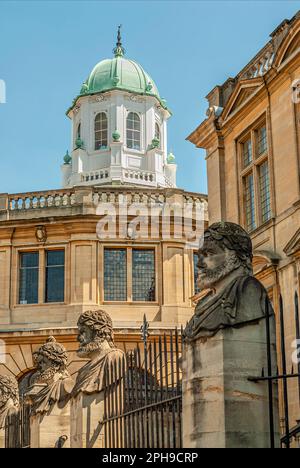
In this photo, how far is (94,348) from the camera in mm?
10266

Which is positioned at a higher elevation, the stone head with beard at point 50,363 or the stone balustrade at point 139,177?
the stone balustrade at point 139,177

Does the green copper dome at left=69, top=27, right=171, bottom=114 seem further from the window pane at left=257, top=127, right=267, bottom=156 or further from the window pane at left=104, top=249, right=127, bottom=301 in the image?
the window pane at left=257, top=127, right=267, bottom=156

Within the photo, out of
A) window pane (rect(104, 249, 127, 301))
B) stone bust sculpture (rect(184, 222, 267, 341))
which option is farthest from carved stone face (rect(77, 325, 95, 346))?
window pane (rect(104, 249, 127, 301))

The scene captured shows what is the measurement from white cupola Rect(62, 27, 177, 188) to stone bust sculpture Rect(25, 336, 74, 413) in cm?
3439

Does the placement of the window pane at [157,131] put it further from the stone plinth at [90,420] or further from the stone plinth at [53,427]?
the stone plinth at [90,420]

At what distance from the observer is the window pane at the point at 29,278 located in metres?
35.2

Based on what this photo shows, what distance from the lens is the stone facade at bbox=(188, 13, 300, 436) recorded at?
19688mm

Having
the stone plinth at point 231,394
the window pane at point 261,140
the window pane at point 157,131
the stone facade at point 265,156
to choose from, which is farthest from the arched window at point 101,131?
the stone plinth at point 231,394

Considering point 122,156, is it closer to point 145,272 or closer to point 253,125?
point 145,272

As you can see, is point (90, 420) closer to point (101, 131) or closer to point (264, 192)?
point (264, 192)

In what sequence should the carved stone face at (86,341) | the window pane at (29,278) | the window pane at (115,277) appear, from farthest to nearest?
the window pane at (29,278) → the window pane at (115,277) → the carved stone face at (86,341)

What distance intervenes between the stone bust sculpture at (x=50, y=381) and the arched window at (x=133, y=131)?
36.8 meters

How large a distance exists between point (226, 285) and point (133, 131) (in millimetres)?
42422

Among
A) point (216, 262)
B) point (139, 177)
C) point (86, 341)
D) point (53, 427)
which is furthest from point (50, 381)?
point (139, 177)
